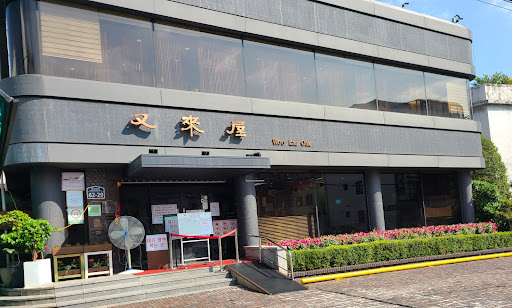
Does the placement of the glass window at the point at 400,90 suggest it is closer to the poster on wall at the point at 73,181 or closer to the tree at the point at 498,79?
the poster on wall at the point at 73,181

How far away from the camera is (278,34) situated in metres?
18.3

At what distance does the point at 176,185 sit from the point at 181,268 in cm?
293

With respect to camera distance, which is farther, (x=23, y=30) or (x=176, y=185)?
(x=176, y=185)

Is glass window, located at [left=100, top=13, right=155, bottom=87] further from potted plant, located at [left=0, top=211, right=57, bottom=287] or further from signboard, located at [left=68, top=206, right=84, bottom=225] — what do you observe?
potted plant, located at [left=0, top=211, right=57, bottom=287]

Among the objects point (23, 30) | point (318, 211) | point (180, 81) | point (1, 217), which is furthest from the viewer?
point (318, 211)

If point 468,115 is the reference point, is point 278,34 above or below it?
above

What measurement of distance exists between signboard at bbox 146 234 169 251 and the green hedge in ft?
12.8

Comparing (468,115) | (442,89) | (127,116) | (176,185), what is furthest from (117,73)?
(468,115)

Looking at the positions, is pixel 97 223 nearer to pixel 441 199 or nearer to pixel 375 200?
pixel 375 200

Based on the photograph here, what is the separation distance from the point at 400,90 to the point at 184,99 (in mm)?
10440

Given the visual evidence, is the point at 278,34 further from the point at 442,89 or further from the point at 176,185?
the point at 442,89

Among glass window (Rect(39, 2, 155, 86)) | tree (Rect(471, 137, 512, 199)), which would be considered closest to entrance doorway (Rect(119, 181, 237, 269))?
glass window (Rect(39, 2, 155, 86))

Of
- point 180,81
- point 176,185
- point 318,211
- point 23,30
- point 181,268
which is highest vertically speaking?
point 23,30

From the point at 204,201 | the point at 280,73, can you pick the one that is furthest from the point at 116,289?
the point at 280,73
